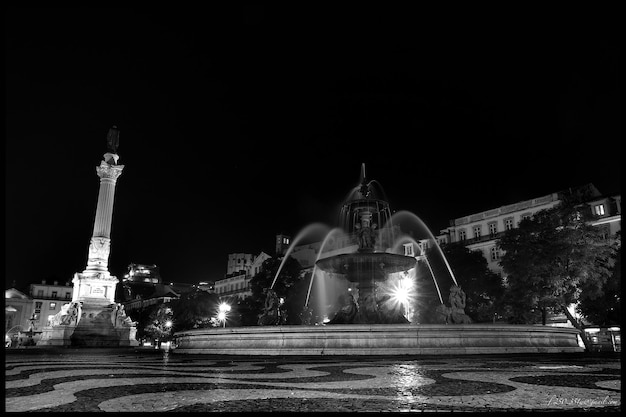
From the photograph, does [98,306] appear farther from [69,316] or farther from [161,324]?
[161,324]

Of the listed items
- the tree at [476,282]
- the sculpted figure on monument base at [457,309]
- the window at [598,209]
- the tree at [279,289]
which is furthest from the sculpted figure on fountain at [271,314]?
the window at [598,209]

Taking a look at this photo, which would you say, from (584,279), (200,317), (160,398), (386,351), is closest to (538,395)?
(160,398)

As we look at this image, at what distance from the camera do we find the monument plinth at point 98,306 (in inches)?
1312

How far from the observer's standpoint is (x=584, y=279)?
30.5m

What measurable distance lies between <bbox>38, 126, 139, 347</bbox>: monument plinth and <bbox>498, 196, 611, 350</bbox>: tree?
97.5 feet

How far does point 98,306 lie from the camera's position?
35.8 meters

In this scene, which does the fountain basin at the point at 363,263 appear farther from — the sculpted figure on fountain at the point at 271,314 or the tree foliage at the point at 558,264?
the tree foliage at the point at 558,264

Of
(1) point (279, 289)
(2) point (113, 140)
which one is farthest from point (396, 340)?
(1) point (279, 289)

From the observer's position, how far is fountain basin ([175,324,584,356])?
45.7 feet

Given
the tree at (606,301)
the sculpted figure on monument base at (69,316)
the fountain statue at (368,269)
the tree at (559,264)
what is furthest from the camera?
the sculpted figure on monument base at (69,316)

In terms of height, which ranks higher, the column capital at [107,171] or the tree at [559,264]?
the column capital at [107,171]

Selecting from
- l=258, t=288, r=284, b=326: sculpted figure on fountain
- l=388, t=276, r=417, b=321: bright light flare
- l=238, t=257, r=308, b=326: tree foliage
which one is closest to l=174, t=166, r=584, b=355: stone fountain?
l=258, t=288, r=284, b=326: sculpted figure on fountain

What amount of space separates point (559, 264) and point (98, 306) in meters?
33.9

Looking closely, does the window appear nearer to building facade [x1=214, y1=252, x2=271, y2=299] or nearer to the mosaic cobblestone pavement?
the mosaic cobblestone pavement
